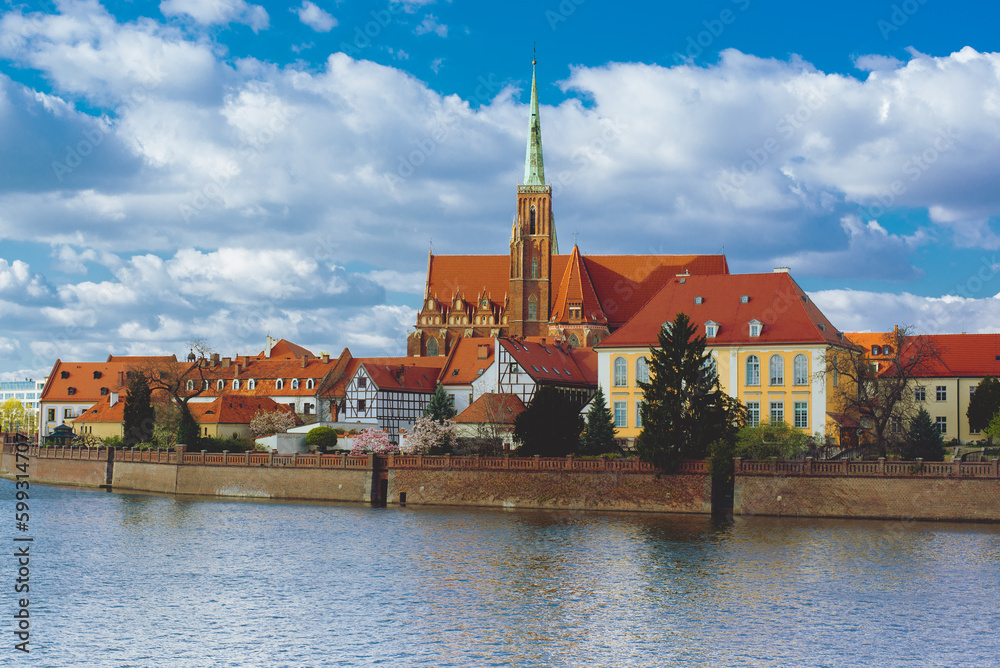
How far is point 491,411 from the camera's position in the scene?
7069 cm

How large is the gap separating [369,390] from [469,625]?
191 ft

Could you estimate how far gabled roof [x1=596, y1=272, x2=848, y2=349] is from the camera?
214ft

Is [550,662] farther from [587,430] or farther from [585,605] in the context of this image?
[587,430]

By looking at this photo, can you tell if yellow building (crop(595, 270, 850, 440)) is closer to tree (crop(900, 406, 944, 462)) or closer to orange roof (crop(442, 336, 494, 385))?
tree (crop(900, 406, 944, 462))

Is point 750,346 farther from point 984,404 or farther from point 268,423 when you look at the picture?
point 268,423

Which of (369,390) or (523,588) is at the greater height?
(369,390)

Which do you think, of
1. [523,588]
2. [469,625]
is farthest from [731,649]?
[523,588]

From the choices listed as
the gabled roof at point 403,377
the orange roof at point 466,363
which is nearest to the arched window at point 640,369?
the orange roof at point 466,363

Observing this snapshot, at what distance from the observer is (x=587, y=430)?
205 feet

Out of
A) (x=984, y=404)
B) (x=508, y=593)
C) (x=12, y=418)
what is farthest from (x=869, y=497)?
(x=12, y=418)

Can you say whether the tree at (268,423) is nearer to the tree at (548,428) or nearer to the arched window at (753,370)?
the tree at (548,428)

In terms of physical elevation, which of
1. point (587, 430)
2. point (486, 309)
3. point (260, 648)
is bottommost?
point (260, 648)

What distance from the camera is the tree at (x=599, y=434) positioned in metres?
60.8

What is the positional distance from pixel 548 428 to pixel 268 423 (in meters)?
31.5
